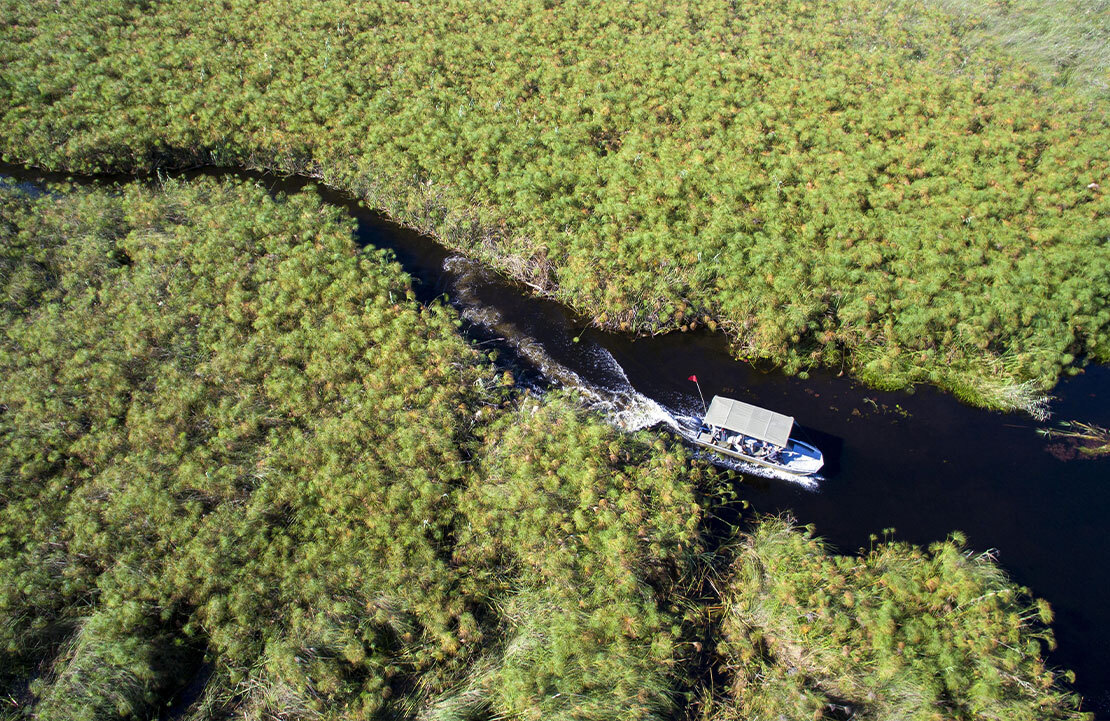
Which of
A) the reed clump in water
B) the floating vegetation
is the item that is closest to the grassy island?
the floating vegetation

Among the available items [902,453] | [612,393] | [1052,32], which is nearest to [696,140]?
[612,393]

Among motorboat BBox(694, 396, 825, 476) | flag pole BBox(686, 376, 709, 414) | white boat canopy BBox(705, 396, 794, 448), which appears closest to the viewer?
white boat canopy BBox(705, 396, 794, 448)

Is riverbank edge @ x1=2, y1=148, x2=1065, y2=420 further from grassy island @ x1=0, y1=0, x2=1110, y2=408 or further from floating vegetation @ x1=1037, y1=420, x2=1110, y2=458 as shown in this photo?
floating vegetation @ x1=1037, y1=420, x2=1110, y2=458

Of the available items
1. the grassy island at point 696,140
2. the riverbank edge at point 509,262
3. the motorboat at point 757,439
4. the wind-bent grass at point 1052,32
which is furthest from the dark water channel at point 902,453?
the wind-bent grass at point 1052,32

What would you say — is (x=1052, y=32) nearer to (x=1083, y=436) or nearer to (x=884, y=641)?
(x=1083, y=436)

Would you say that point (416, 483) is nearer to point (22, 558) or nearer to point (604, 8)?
point (22, 558)

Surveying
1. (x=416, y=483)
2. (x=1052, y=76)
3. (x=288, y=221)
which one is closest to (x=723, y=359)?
(x=416, y=483)
